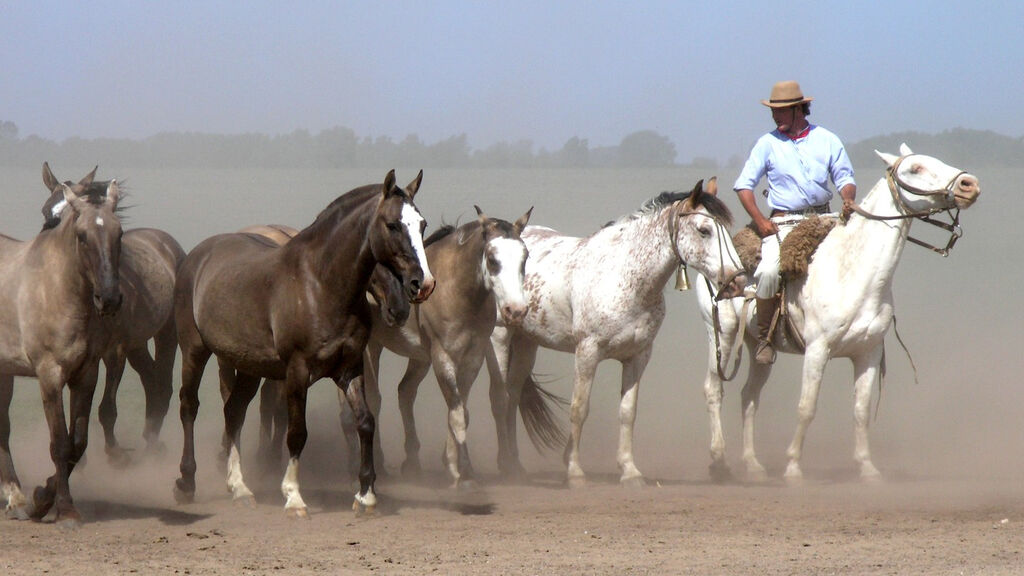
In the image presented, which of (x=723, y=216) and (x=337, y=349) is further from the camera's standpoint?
(x=723, y=216)

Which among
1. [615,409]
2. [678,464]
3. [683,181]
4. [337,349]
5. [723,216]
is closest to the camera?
[337,349]

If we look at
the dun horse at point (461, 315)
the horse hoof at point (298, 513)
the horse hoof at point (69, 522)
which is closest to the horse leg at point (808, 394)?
the dun horse at point (461, 315)

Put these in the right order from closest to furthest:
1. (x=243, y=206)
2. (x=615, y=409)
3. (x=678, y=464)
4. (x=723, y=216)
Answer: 1. (x=723, y=216)
2. (x=678, y=464)
3. (x=615, y=409)
4. (x=243, y=206)

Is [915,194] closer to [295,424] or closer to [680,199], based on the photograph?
[680,199]

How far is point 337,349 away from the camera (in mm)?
8320

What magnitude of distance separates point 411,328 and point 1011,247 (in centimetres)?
3311

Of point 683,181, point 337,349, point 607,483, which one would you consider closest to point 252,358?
point 337,349

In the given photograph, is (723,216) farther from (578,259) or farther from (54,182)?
(54,182)

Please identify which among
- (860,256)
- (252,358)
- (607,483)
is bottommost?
(607,483)

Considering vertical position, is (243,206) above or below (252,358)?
above

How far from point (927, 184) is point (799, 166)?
3.66 ft

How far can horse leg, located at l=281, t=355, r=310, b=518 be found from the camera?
8.35 metres

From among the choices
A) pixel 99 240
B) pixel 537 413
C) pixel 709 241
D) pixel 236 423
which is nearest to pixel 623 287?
pixel 709 241

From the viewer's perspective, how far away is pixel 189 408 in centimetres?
956
